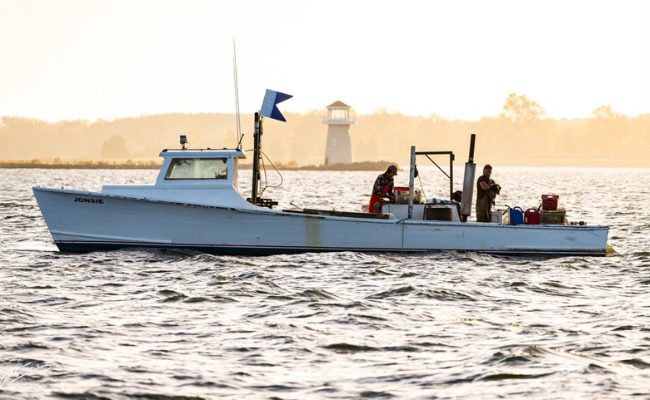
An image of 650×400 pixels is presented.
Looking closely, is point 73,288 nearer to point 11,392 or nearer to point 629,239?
point 11,392

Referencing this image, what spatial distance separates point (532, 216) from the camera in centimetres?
2228

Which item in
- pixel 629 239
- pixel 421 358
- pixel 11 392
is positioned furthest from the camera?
pixel 629 239

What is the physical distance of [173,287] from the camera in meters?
17.9

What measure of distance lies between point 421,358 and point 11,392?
4703 millimetres

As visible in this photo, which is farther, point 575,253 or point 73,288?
point 575,253

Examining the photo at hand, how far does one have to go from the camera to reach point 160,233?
71.9ft

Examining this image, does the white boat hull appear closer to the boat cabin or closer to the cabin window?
the boat cabin

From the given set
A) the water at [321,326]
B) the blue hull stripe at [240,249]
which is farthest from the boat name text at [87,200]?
the water at [321,326]

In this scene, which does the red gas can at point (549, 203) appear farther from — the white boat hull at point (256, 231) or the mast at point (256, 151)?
the mast at point (256, 151)

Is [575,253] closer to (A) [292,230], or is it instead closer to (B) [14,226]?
(A) [292,230]

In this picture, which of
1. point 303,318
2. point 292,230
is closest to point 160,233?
point 292,230

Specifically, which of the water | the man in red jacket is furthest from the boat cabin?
the man in red jacket

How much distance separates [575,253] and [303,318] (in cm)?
934

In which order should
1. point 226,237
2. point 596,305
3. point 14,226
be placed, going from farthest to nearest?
point 14,226, point 226,237, point 596,305
